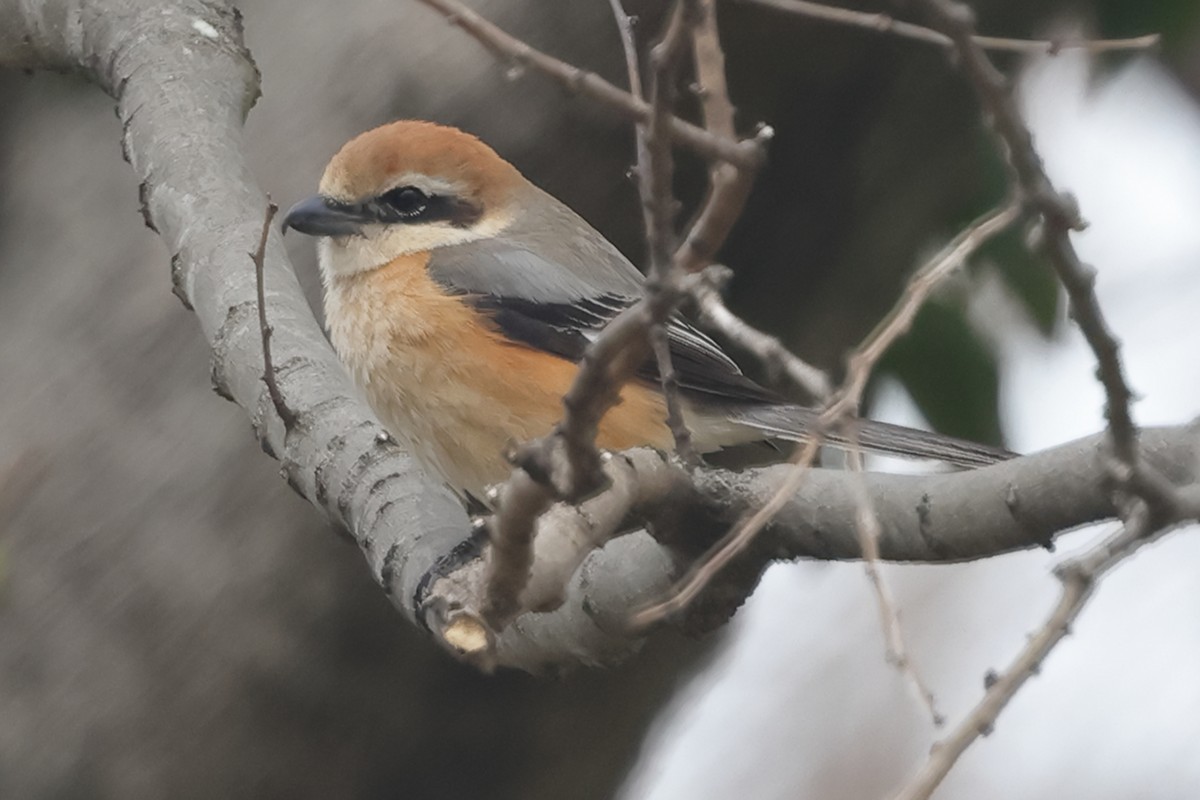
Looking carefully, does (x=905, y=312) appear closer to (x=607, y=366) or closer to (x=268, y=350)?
(x=607, y=366)

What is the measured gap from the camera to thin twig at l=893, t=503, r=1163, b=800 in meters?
1.50

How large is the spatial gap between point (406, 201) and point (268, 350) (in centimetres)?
132

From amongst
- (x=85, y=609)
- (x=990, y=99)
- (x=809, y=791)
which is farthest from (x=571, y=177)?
(x=809, y=791)

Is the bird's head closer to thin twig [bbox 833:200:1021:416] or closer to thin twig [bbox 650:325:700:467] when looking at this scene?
thin twig [bbox 650:325:700:467]

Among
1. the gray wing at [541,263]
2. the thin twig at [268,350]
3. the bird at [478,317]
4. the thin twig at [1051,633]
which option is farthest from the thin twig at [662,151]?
the gray wing at [541,263]

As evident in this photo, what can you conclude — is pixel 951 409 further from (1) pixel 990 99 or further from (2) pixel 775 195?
(1) pixel 990 99

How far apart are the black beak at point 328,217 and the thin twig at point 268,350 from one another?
0.90 metres

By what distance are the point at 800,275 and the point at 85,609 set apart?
7.40ft

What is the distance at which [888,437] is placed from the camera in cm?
343

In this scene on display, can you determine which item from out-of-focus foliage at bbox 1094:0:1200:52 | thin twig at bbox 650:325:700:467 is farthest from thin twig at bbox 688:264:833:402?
Answer: out-of-focus foliage at bbox 1094:0:1200:52

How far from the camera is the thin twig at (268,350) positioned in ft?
8.68

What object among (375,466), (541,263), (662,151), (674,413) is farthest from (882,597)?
(541,263)

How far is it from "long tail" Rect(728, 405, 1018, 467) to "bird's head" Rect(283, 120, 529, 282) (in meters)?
0.92

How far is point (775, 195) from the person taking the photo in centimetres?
456
